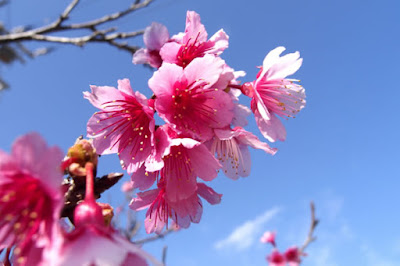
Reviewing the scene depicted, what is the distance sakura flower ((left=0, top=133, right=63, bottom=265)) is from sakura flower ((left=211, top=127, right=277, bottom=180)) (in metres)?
0.54

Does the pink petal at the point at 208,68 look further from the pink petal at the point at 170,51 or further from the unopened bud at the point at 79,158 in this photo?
the unopened bud at the point at 79,158

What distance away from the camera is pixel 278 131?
3.60ft

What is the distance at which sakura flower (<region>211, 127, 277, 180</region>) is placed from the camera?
0.99 metres

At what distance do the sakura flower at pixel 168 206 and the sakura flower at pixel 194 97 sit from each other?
0.65 feet

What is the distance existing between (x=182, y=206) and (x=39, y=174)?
575mm

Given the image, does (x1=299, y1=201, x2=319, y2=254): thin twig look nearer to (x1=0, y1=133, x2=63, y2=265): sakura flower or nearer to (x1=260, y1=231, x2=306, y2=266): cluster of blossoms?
(x1=260, y1=231, x2=306, y2=266): cluster of blossoms

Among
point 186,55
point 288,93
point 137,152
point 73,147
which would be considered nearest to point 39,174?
point 73,147

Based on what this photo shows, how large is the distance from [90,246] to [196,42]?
2.53ft

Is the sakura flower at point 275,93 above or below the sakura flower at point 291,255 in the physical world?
below

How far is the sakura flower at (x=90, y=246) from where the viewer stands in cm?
48

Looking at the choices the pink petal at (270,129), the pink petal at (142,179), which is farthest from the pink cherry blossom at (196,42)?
the pink petal at (142,179)

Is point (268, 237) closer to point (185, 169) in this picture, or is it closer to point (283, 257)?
point (283, 257)

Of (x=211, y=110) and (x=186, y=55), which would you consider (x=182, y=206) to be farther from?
(x=186, y=55)

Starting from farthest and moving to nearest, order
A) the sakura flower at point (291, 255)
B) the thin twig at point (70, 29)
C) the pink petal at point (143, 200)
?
the sakura flower at point (291, 255), the thin twig at point (70, 29), the pink petal at point (143, 200)
